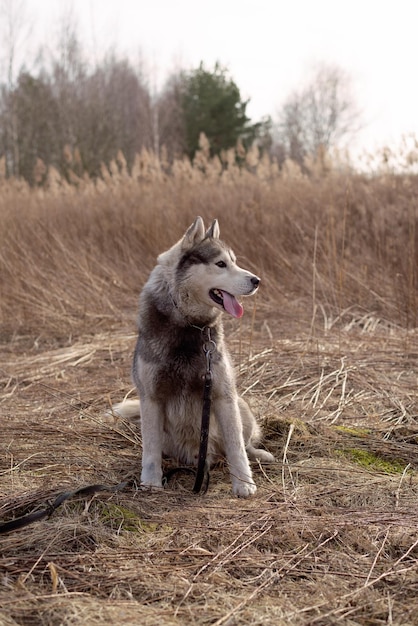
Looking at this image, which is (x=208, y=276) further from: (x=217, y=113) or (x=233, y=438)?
(x=217, y=113)

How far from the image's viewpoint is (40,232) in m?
9.59

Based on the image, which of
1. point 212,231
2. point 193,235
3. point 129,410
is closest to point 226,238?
point 129,410

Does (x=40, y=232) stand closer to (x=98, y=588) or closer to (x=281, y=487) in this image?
(x=281, y=487)

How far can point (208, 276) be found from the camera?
3303mm

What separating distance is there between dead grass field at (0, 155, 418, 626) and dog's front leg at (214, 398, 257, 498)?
0.39 feet

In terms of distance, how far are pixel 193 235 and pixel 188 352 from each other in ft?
1.95

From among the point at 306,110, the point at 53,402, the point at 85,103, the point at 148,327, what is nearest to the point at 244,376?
the point at 53,402

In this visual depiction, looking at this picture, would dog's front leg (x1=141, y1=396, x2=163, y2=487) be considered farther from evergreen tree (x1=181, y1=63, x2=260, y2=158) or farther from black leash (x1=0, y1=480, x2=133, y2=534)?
evergreen tree (x1=181, y1=63, x2=260, y2=158)

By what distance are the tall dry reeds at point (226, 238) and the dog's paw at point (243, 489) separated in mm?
3455

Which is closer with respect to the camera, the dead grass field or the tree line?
the dead grass field

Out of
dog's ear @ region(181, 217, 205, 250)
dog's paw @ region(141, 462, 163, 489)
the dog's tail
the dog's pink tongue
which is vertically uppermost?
dog's ear @ region(181, 217, 205, 250)

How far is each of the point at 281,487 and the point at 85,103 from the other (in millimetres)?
26665

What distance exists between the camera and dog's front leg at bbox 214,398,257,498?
10.7 ft

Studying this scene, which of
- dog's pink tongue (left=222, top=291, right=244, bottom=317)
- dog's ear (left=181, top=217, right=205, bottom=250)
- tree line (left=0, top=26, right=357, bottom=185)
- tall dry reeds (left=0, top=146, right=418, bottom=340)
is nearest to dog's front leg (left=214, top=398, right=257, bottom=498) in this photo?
dog's pink tongue (left=222, top=291, right=244, bottom=317)
